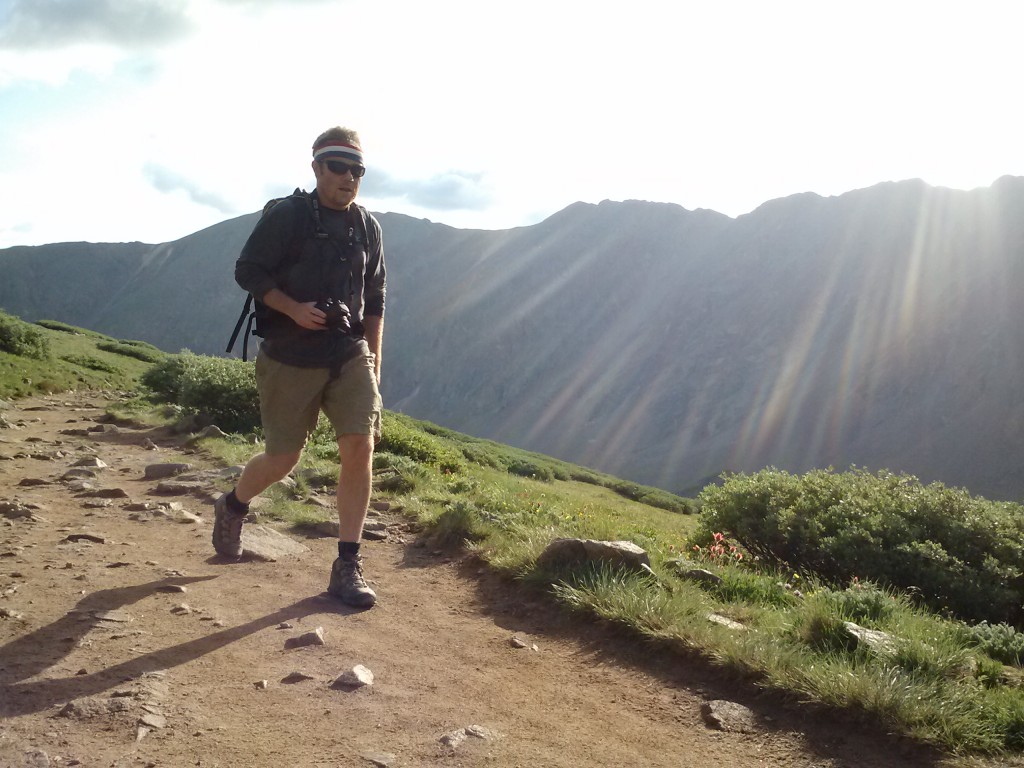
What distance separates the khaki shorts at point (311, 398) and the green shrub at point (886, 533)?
217 inches

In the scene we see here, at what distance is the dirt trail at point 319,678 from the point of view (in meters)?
2.69

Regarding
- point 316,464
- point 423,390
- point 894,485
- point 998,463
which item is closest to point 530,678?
point 316,464

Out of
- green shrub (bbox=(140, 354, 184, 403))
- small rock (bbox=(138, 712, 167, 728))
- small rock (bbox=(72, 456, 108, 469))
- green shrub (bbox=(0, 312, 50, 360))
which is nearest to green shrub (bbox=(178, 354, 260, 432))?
green shrub (bbox=(140, 354, 184, 403))

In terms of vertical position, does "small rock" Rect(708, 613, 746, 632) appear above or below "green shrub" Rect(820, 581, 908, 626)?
below

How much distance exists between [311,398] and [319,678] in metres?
1.72

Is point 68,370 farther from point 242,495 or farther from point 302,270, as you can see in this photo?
point 302,270

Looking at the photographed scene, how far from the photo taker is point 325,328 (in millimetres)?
4262

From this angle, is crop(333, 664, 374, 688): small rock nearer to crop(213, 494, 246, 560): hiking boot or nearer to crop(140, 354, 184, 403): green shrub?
crop(213, 494, 246, 560): hiking boot

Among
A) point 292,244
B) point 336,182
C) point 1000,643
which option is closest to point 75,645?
point 292,244

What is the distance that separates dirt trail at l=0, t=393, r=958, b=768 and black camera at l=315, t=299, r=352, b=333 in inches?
63.4

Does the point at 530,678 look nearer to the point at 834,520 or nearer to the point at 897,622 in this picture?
the point at 897,622

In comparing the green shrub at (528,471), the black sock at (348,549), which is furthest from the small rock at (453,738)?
the green shrub at (528,471)

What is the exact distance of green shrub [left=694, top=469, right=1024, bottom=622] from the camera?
7898 millimetres

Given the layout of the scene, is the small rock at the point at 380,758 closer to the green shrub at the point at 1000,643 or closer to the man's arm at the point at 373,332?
the man's arm at the point at 373,332
